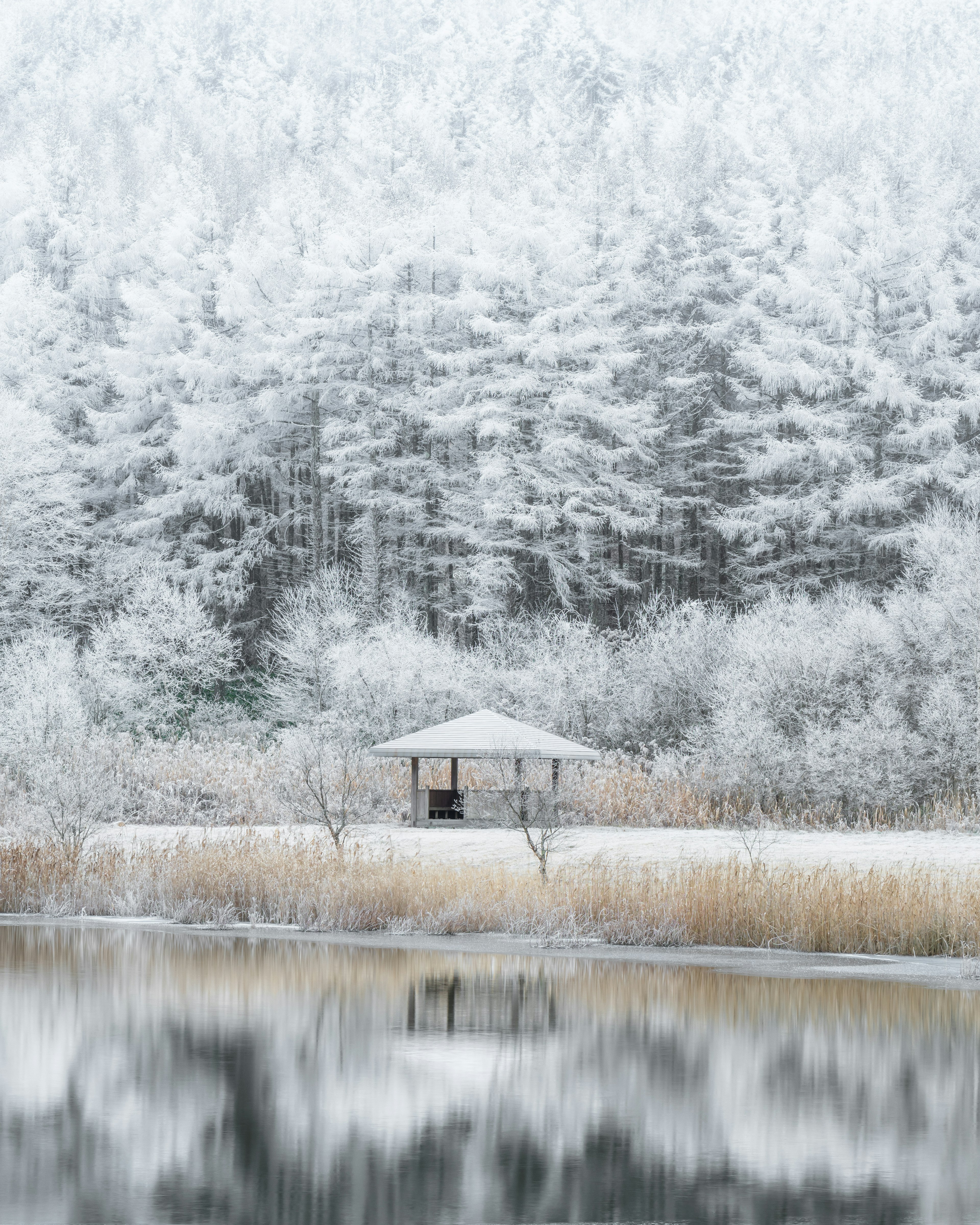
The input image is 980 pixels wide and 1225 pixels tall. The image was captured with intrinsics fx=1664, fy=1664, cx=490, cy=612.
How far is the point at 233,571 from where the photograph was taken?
47.8 m

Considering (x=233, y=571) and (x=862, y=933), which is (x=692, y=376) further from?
(x=862, y=933)

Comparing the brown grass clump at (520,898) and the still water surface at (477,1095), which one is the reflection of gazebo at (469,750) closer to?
the brown grass clump at (520,898)

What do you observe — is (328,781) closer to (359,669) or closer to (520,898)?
(359,669)

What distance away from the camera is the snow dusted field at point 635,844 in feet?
74.4

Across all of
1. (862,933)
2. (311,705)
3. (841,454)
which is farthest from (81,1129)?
(841,454)

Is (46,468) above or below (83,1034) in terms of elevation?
above

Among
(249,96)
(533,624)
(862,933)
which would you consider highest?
(249,96)

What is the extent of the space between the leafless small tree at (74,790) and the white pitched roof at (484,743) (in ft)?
15.3

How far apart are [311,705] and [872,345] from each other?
57.2ft

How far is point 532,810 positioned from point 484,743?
133 centimetres

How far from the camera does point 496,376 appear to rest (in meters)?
45.1

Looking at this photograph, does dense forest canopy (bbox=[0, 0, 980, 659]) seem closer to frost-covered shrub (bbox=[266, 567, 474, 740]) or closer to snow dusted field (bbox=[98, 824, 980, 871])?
frost-covered shrub (bbox=[266, 567, 474, 740])

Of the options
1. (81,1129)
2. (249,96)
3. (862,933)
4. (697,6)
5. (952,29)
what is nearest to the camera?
(81,1129)

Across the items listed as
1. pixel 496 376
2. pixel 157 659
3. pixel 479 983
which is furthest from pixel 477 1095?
pixel 496 376
